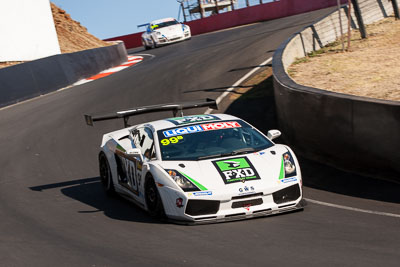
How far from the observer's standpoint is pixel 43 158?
14680 mm

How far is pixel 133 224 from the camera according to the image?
8.92 meters

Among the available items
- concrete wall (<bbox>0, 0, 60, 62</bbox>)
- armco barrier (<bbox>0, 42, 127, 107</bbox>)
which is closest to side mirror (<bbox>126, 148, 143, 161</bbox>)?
armco barrier (<bbox>0, 42, 127, 107</bbox>)

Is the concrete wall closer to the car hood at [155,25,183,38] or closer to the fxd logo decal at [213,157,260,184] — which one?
the car hood at [155,25,183,38]

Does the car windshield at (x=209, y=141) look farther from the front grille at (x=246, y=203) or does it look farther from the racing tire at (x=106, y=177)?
the racing tire at (x=106, y=177)

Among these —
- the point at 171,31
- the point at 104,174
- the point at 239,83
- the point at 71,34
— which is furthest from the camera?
the point at 71,34

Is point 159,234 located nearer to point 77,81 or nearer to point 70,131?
point 70,131

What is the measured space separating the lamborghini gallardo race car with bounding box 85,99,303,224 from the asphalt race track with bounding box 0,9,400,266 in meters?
0.19

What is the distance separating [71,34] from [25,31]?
48.9ft

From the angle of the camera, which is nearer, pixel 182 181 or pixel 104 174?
pixel 182 181

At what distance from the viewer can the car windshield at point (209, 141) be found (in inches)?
369

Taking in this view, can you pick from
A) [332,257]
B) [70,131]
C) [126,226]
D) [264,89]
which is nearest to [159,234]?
[126,226]

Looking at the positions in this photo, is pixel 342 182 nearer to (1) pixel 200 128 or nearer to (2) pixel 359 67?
(1) pixel 200 128

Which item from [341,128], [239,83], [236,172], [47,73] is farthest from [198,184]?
[47,73]

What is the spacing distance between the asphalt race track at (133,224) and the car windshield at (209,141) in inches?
38.9
